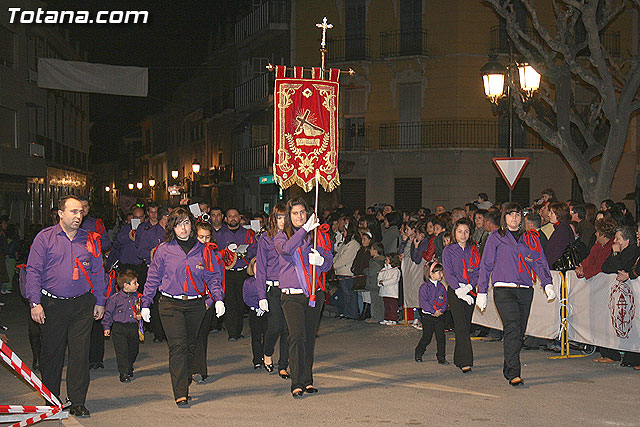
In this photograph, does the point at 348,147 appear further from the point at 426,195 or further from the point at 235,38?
the point at 235,38

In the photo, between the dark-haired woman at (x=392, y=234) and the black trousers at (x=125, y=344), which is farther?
the dark-haired woman at (x=392, y=234)

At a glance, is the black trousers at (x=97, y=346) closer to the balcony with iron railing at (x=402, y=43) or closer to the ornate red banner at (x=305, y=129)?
the ornate red banner at (x=305, y=129)

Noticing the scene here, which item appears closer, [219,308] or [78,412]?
[78,412]

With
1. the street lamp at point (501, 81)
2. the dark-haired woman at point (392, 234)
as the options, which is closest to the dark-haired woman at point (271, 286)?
the dark-haired woman at point (392, 234)

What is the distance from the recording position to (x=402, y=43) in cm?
3100

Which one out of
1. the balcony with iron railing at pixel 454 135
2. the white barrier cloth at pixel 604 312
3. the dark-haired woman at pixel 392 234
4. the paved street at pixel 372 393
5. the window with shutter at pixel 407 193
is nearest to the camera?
the paved street at pixel 372 393

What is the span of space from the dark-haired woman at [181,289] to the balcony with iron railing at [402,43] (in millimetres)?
22778

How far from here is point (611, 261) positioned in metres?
10.9

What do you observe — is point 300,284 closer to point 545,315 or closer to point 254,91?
point 545,315

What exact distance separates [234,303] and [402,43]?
19966 mm

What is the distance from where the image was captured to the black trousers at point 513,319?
9.57 meters

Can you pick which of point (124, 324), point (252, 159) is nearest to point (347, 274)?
point (124, 324)

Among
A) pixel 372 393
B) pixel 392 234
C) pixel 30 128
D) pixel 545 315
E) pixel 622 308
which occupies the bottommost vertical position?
pixel 372 393

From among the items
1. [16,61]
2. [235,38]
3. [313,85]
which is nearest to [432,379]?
[313,85]
